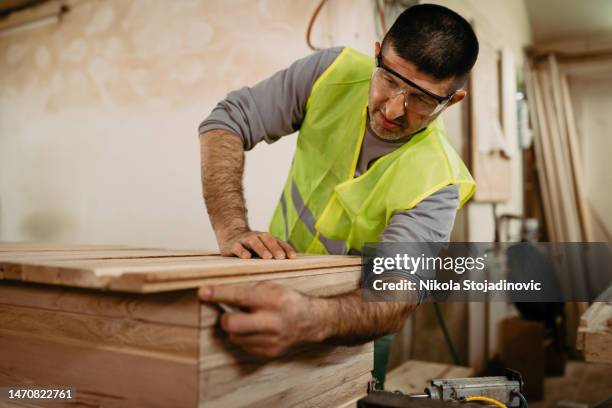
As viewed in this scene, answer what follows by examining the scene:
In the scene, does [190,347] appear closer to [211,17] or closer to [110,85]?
[211,17]

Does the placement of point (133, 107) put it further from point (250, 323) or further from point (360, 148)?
point (250, 323)

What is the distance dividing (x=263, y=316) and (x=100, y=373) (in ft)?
1.12

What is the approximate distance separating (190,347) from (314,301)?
25 cm

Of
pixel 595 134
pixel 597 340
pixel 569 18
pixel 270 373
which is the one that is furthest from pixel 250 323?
pixel 595 134

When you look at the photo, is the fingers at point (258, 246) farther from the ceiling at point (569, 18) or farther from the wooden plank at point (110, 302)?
the ceiling at point (569, 18)

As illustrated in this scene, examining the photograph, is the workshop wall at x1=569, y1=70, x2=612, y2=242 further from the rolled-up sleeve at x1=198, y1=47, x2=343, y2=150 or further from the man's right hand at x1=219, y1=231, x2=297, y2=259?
the man's right hand at x1=219, y1=231, x2=297, y2=259

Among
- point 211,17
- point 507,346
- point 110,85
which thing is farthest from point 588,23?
point 110,85

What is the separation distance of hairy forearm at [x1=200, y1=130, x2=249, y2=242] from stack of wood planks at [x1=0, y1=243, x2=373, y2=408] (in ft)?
1.43

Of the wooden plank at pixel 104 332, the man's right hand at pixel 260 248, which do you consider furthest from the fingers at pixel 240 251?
the wooden plank at pixel 104 332

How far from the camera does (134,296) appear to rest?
0.94 m

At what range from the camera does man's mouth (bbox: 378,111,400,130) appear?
1.51 meters

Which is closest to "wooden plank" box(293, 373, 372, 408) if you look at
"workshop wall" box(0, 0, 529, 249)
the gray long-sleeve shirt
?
the gray long-sleeve shirt

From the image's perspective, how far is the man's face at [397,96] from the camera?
1.45 metres

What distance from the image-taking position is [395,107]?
1.46 meters
